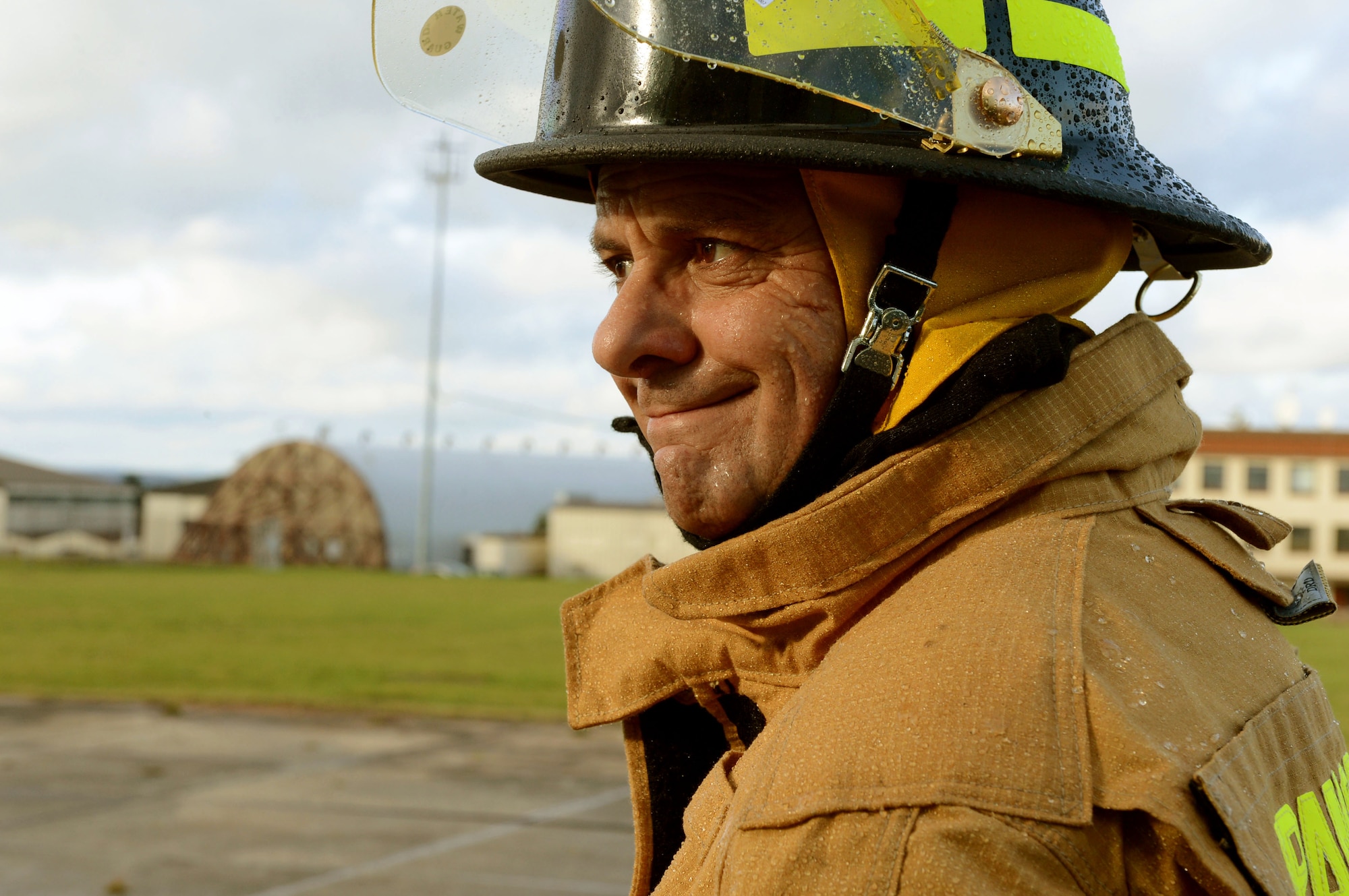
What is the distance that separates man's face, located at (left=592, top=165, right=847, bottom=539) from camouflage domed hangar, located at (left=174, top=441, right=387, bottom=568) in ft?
148

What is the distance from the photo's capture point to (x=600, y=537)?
45000mm

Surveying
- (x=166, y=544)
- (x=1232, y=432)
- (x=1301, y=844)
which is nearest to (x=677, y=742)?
(x=1301, y=844)

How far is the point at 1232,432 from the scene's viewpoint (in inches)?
1703

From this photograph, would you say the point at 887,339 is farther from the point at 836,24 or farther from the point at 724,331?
the point at 836,24

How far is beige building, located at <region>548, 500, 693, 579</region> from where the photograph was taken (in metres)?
44.6

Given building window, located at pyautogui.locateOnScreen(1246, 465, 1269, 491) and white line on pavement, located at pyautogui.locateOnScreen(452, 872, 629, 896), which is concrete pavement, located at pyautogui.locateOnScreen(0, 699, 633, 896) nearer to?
white line on pavement, located at pyautogui.locateOnScreen(452, 872, 629, 896)

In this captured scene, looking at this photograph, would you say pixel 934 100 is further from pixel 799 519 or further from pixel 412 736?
pixel 412 736

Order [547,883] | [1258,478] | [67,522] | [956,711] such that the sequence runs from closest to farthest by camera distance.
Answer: [956,711] < [547,883] < [1258,478] < [67,522]

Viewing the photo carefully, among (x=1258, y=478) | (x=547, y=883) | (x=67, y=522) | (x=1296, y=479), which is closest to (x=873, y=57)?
(x=547, y=883)

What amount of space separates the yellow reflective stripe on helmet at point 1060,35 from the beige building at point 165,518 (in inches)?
1896

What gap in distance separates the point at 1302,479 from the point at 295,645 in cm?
3697

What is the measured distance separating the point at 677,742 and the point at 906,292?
0.73 m

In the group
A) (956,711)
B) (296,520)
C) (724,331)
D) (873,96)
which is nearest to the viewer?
(956,711)

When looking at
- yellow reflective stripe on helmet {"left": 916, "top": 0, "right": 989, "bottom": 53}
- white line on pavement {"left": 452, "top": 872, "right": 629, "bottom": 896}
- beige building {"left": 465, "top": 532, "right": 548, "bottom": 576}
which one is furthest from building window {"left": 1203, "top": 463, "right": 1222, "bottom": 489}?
yellow reflective stripe on helmet {"left": 916, "top": 0, "right": 989, "bottom": 53}
